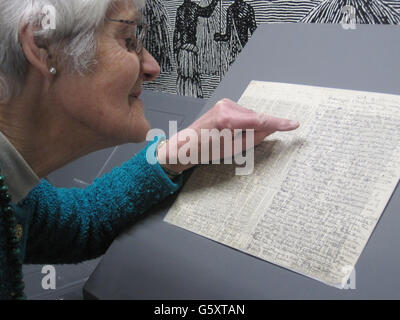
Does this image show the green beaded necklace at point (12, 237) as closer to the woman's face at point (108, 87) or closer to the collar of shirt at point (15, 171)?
the collar of shirt at point (15, 171)

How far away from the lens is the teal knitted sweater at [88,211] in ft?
2.94

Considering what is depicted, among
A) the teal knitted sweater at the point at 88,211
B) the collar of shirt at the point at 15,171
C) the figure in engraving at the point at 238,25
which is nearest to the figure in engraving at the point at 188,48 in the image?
the figure in engraving at the point at 238,25

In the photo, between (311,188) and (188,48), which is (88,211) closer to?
(311,188)

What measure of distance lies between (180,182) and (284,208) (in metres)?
0.26

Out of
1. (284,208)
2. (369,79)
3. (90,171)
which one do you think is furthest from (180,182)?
(90,171)

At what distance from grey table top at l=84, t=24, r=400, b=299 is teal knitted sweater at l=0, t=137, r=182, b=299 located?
0.05 metres

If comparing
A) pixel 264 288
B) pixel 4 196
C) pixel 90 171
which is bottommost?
pixel 90 171

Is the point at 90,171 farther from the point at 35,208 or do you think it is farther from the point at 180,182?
the point at 180,182

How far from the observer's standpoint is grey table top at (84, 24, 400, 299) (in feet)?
2.02

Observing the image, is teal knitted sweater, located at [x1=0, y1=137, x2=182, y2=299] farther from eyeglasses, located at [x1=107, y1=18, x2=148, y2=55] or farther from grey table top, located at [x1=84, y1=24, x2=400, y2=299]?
eyeglasses, located at [x1=107, y1=18, x2=148, y2=55]

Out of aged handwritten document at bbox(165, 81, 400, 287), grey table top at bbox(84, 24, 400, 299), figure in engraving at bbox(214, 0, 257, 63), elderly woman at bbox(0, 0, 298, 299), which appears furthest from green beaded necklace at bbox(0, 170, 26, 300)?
figure in engraving at bbox(214, 0, 257, 63)

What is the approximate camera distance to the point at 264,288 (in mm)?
672

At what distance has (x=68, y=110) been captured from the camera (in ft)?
2.56
